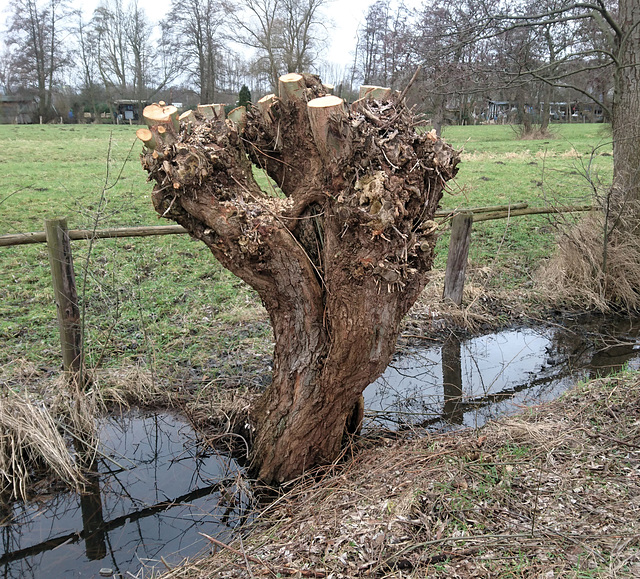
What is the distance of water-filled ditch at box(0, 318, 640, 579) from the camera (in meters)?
3.38

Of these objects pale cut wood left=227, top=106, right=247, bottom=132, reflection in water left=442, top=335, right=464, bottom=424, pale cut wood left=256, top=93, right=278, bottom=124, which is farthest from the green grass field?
reflection in water left=442, top=335, right=464, bottom=424

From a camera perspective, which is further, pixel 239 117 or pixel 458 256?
pixel 458 256

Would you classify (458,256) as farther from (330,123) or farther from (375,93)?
(330,123)

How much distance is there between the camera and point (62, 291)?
448 cm

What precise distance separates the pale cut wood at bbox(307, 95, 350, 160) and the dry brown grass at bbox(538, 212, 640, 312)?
5.56 m

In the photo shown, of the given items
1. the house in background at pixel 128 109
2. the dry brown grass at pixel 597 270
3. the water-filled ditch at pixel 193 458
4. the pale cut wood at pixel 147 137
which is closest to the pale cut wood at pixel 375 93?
the pale cut wood at pixel 147 137

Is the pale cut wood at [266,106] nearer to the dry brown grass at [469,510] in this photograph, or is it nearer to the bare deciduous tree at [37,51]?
the dry brown grass at [469,510]

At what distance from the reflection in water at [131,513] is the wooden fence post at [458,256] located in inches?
160

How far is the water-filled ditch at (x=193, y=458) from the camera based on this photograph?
338 centimetres

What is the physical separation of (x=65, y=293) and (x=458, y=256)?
4.80 meters

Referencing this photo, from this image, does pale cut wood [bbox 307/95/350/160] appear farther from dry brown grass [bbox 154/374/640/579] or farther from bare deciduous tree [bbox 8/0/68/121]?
bare deciduous tree [bbox 8/0/68/121]

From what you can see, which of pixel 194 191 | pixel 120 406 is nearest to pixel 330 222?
pixel 194 191

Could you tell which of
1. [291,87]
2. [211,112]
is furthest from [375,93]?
[211,112]

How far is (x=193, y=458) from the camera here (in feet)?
14.1
